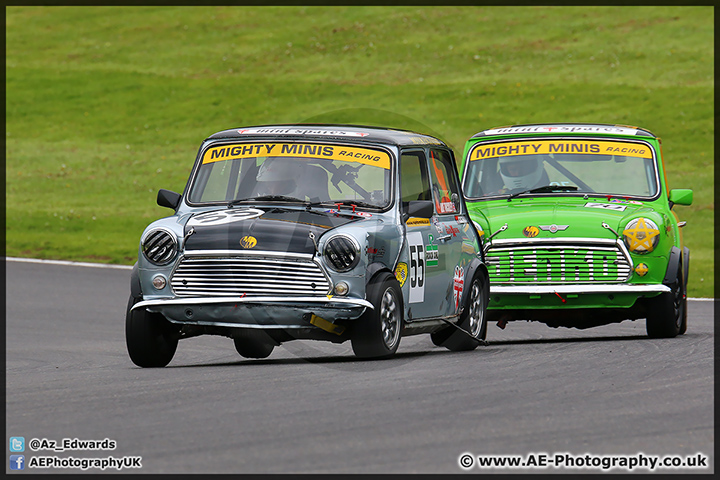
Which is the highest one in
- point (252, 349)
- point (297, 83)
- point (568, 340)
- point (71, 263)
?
point (297, 83)

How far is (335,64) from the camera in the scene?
50.6 meters

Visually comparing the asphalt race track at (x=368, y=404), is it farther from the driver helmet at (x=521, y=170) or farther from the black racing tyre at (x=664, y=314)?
the driver helmet at (x=521, y=170)

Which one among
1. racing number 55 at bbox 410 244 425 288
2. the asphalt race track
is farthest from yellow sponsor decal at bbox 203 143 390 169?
the asphalt race track

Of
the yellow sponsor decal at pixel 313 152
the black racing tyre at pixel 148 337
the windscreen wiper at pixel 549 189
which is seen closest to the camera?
the black racing tyre at pixel 148 337

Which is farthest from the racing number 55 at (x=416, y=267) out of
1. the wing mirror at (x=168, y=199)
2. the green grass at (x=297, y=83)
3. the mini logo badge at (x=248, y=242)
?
the green grass at (x=297, y=83)

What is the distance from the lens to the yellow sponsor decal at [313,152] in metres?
10.3

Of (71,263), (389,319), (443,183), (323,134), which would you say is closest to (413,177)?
(443,183)

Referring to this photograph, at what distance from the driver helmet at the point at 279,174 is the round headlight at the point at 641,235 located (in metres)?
3.65

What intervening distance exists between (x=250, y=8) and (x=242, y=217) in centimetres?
5408

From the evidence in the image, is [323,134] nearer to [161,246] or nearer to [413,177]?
[413,177]

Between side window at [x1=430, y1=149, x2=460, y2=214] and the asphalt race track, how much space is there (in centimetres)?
136

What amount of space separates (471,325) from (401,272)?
5.56 ft

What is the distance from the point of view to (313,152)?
407 inches

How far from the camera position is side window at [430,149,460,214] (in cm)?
1115
